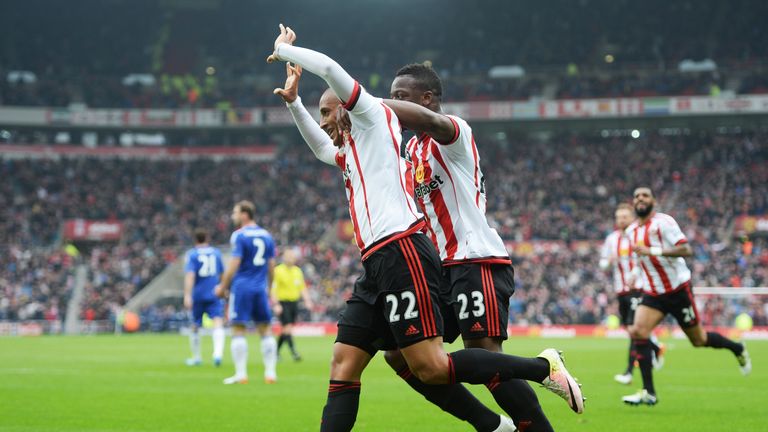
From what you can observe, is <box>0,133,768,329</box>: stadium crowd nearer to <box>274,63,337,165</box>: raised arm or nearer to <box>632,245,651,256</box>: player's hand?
<box>632,245,651,256</box>: player's hand

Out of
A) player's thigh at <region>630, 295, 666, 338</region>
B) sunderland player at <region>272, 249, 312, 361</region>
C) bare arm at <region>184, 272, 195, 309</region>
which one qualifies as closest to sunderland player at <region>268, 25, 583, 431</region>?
player's thigh at <region>630, 295, 666, 338</region>

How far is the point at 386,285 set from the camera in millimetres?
5121

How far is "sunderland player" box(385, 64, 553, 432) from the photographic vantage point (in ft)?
18.3

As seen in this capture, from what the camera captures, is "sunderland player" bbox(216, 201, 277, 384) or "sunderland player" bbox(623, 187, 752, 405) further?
"sunderland player" bbox(216, 201, 277, 384)

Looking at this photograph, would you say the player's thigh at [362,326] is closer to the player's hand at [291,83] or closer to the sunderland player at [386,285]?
the sunderland player at [386,285]

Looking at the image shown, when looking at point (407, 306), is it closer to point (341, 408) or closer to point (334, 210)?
point (341, 408)

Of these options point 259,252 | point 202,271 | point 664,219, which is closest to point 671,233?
point 664,219

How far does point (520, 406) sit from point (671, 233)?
5817 mm

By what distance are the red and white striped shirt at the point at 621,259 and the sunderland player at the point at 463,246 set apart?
28.7ft

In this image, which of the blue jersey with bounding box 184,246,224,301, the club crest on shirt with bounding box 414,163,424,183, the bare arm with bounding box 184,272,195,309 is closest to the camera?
the club crest on shirt with bounding box 414,163,424,183

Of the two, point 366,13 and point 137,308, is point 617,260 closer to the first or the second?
point 137,308

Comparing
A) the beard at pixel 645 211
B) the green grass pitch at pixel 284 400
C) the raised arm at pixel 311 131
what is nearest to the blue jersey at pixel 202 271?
the green grass pitch at pixel 284 400

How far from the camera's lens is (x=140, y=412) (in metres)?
9.38

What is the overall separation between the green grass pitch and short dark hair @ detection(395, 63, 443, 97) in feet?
12.2
